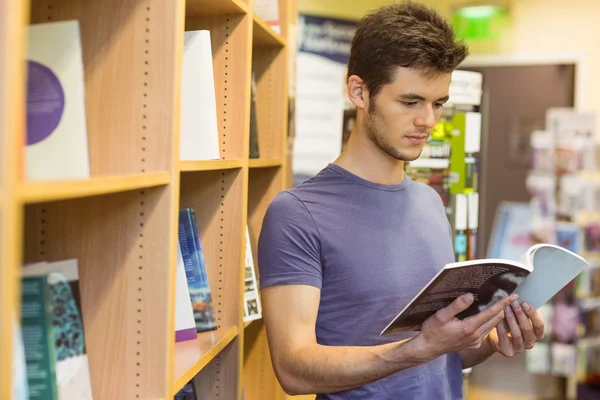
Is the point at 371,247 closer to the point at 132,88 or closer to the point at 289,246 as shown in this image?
the point at 289,246

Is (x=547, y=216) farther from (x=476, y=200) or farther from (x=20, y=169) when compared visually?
(x=20, y=169)

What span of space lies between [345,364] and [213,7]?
2.89 ft

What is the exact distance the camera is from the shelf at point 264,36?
6.30ft

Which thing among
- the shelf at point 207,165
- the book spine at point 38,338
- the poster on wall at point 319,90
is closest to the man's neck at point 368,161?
the shelf at point 207,165

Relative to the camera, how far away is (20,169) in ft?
2.41

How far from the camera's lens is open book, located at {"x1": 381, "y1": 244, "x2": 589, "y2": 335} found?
3.95ft

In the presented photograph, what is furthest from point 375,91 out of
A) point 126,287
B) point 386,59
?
point 126,287

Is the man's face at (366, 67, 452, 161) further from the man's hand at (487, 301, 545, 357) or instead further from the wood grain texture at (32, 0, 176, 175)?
the wood grain texture at (32, 0, 176, 175)

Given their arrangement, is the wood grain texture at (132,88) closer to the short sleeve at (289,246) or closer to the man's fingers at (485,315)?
the short sleeve at (289,246)

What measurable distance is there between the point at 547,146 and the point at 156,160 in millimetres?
4147

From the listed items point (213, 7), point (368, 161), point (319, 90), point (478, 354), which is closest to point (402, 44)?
point (368, 161)

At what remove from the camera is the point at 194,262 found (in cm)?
158

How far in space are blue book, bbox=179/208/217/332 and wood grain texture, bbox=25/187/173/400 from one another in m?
0.40

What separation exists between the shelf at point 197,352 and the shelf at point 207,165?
0.38 metres
